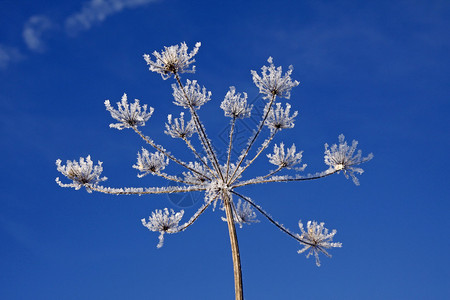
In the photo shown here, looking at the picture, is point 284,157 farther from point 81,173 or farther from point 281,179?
point 81,173

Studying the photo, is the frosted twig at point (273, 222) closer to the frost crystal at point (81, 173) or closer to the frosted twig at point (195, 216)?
the frosted twig at point (195, 216)

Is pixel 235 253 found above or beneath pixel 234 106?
beneath

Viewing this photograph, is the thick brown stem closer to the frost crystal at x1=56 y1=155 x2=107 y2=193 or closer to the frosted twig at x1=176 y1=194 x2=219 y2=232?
the frosted twig at x1=176 y1=194 x2=219 y2=232

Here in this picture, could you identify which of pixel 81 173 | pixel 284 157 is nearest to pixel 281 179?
pixel 284 157

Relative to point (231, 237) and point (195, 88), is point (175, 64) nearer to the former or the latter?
point (195, 88)

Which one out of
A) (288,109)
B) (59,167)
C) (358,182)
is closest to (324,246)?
(358,182)
